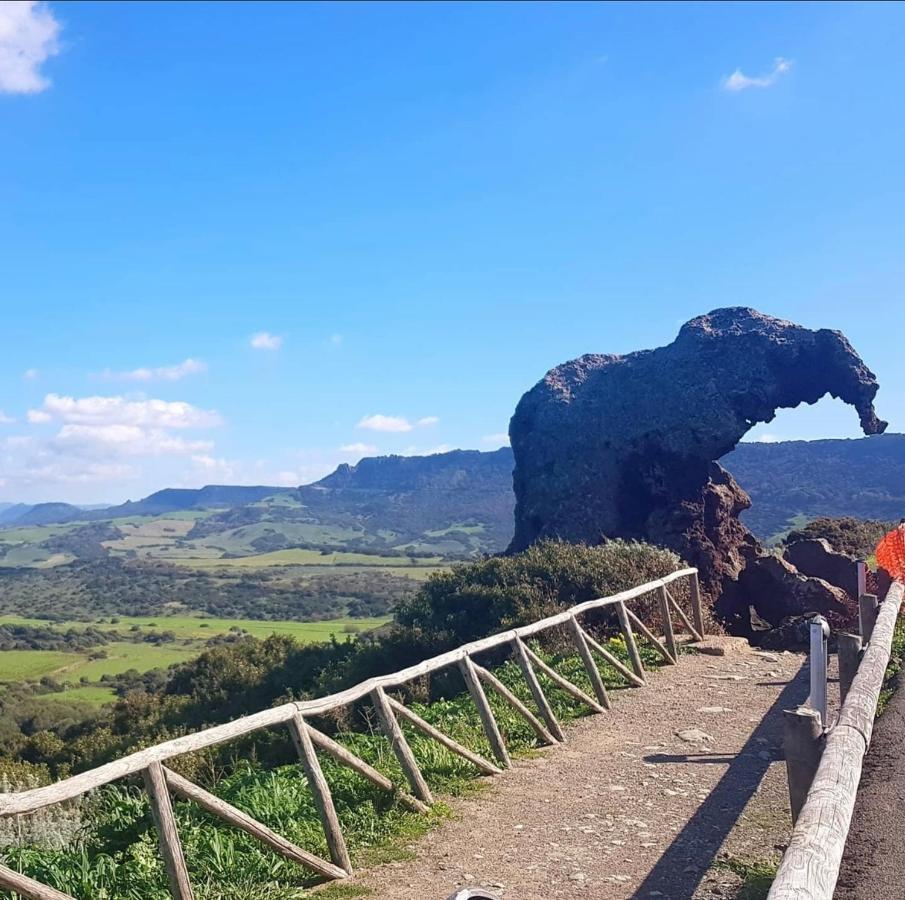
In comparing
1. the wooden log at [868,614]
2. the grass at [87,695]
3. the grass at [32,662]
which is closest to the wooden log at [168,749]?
the wooden log at [868,614]

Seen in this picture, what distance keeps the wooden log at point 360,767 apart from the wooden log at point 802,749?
9.88ft

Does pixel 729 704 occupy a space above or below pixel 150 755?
below

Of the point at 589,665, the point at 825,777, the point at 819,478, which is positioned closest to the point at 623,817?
the point at 825,777

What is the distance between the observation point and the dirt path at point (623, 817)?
5406 millimetres

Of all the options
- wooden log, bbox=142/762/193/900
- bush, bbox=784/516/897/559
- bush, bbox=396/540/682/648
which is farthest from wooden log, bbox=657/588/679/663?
bush, bbox=784/516/897/559

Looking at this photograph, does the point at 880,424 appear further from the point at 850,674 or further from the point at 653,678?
the point at 850,674

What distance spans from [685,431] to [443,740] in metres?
Result: 19.5

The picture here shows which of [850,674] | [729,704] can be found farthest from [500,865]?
[729,704]

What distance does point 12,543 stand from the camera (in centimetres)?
18112

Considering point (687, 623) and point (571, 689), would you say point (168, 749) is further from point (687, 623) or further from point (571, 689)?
point (687, 623)

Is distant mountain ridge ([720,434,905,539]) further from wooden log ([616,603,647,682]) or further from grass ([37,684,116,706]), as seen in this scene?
wooden log ([616,603,647,682])

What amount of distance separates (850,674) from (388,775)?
424 centimetres

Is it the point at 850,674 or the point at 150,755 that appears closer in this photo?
the point at 150,755

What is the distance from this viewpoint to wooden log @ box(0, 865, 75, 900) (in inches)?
156
